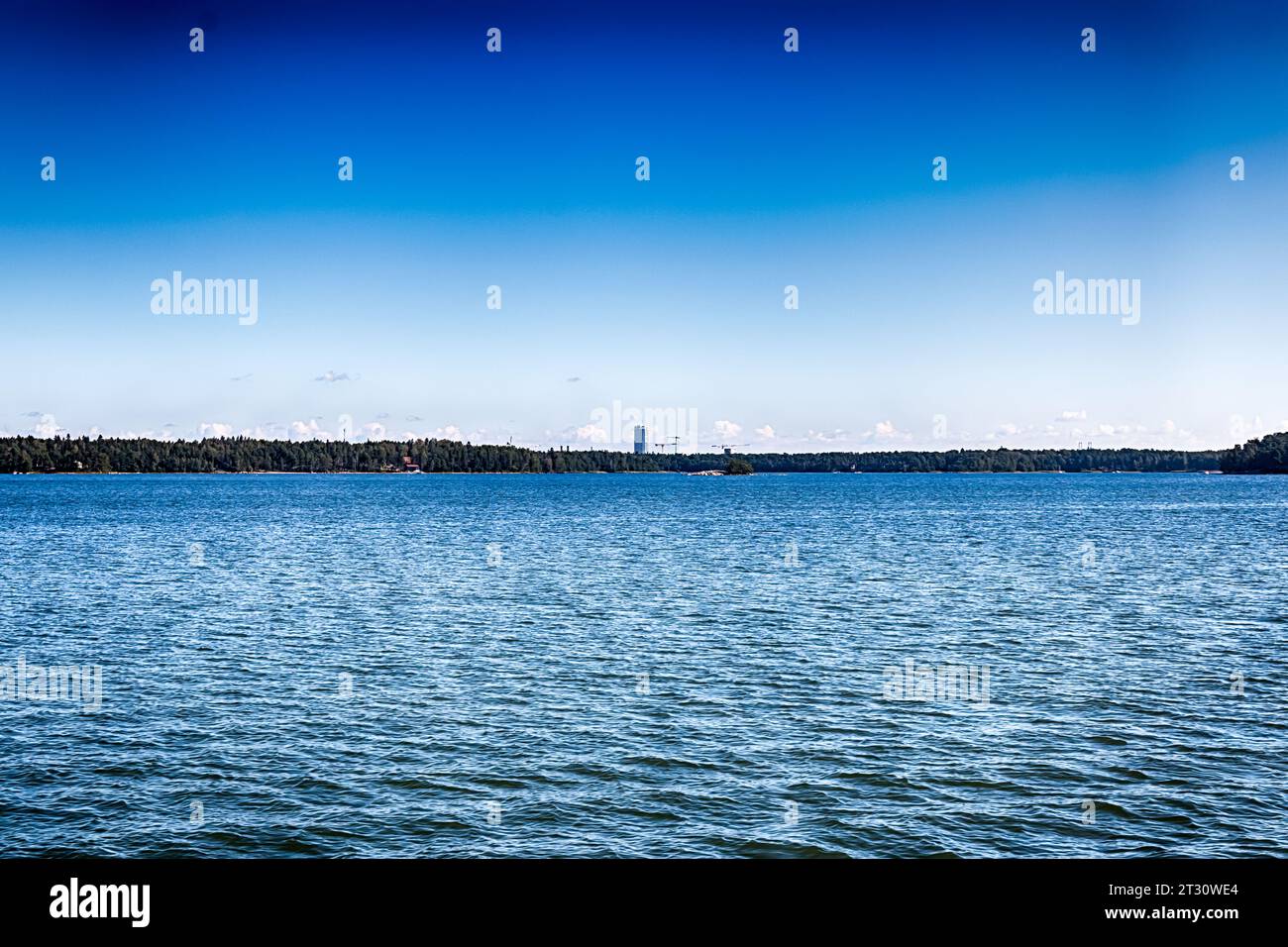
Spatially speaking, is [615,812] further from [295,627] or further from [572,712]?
[295,627]

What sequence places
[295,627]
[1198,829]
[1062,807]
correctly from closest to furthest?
[1198,829]
[1062,807]
[295,627]

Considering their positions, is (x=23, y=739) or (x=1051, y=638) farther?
(x=1051, y=638)

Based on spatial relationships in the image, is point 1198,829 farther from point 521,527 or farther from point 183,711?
point 521,527

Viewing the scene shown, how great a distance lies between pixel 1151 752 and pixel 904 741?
174 inches

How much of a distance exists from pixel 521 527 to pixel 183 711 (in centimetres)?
6935

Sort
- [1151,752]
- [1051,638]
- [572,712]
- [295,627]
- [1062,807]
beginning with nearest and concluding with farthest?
[1062,807] < [1151,752] < [572,712] < [1051,638] < [295,627]

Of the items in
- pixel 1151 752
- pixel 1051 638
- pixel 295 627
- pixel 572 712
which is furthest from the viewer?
pixel 295 627

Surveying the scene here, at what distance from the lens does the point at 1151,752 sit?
18.4m

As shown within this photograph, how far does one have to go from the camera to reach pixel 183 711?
70.8ft

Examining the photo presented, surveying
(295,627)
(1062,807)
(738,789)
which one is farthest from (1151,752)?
(295,627)

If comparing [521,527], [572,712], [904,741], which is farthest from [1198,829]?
[521,527]

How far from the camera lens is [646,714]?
21.3 m

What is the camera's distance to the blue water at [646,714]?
14.9 meters

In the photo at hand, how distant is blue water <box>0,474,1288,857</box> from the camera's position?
14875 millimetres
